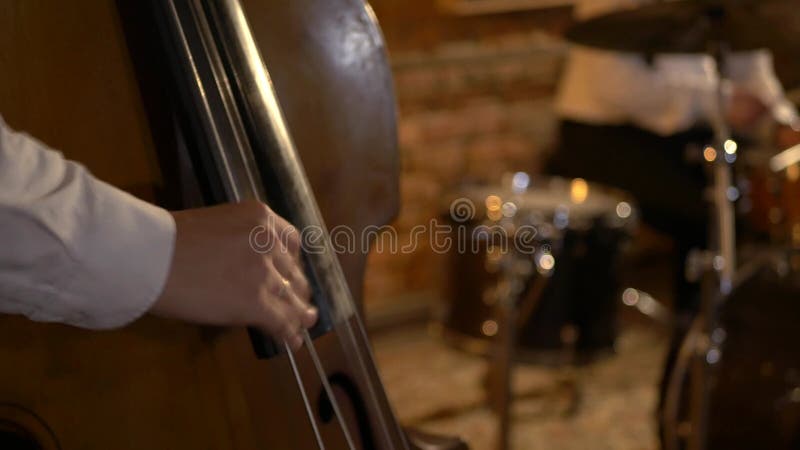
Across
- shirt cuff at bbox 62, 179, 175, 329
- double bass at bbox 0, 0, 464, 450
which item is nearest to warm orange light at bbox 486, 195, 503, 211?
double bass at bbox 0, 0, 464, 450

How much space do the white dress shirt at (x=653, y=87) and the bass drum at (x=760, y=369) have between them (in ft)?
1.56

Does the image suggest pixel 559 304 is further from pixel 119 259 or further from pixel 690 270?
pixel 119 259

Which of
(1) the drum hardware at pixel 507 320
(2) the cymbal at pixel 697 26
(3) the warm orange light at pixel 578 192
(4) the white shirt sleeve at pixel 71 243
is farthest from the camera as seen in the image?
(3) the warm orange light at pixel 578 192

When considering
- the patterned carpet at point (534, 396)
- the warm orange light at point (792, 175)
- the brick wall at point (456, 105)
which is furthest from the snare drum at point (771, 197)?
the brick wall at point (456, 105)

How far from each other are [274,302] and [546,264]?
4.02ft

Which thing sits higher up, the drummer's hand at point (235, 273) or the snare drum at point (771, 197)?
the drummer's hand at point (235, 273)

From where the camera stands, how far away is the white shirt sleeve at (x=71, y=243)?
54 cm

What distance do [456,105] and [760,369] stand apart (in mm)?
1229

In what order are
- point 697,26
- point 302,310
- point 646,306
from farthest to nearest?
1. point 646,306
2. point 697,26
3. point 302,310

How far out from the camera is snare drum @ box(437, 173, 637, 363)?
186cm

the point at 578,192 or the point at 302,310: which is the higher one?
the point at 302,310

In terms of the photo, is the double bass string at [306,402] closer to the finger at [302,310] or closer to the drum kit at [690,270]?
the finger at [302,310]

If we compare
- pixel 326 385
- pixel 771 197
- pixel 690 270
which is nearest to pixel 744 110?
pixel 771 197

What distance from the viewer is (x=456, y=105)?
2.78m
